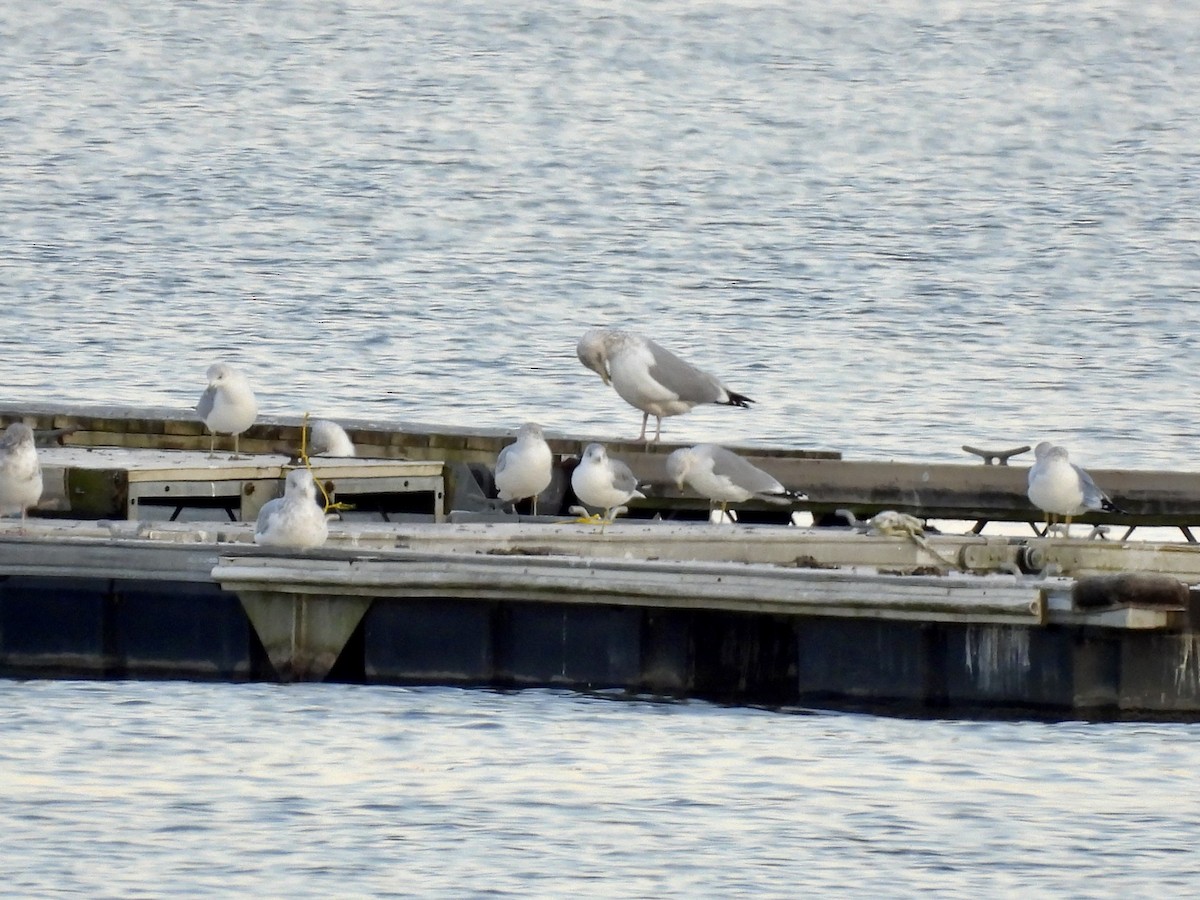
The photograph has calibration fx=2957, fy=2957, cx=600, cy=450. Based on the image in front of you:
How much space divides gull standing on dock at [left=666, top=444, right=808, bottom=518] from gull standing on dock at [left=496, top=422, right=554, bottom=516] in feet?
2.65

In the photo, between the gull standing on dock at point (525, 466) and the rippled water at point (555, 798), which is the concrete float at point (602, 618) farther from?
the gull standing on dock at point (525, 466)

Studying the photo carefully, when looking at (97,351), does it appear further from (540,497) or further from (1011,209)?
(1011,209)

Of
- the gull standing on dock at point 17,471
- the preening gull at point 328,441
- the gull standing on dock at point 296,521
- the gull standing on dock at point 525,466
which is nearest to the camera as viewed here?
the gull standing on dock at point 296,521

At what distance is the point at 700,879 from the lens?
1236 cm

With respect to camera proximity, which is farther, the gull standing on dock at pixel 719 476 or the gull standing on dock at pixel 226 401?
the gull standing on dock at pixel 226 401

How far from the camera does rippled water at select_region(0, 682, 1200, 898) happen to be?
1239cm

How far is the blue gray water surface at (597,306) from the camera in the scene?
1309 centimetres

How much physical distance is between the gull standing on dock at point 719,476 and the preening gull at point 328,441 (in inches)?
123

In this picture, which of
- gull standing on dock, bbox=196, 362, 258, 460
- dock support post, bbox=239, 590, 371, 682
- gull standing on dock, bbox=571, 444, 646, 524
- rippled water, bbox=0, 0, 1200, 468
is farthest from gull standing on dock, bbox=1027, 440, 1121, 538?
rippled water, bbox=0, 0, 1200, 468

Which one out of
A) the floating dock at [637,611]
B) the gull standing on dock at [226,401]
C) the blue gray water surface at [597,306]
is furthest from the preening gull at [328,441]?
the blue gray water surface at [597,306]

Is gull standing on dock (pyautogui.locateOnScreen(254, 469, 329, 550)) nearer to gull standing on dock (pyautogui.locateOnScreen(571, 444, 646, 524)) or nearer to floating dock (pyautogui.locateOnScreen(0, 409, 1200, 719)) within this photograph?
floating dock (pyautogui.locateOnScreen(0, 409, 1200, 719))

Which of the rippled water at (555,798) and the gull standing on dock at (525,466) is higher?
the gull standing on dock at (525,466)

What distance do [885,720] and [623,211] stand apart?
3280cm

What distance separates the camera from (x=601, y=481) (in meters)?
16.8
